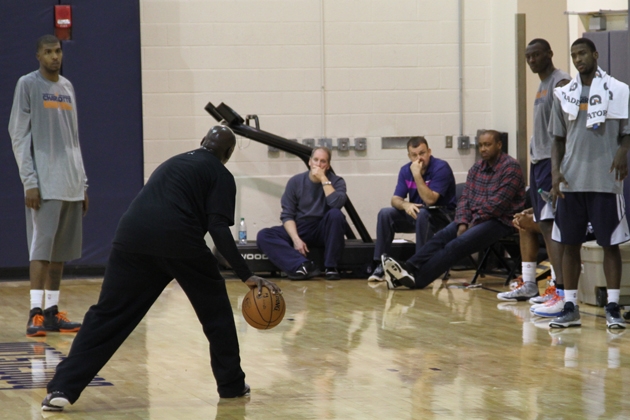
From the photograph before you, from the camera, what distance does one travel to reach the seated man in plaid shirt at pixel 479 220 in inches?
303

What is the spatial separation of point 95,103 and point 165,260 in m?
5.19

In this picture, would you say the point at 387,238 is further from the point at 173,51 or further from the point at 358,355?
the point at 358,355

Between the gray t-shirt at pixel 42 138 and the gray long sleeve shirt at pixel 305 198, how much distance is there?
3.10m

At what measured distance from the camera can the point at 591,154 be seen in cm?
579

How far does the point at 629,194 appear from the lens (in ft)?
22.0

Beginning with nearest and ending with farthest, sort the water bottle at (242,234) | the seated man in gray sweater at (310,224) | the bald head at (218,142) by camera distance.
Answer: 1. the bald head at (218,142)
2. the seated man in gray sweater at (310,224)
3. the water bottle at (242,234)

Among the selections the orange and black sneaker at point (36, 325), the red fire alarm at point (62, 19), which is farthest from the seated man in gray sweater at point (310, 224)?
the orange and black sneaker at point (36, 325)

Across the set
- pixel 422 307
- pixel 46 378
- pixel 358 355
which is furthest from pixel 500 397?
pixel 422 307

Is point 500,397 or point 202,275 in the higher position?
point 202,275

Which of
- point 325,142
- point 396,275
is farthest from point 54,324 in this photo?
point 325,142

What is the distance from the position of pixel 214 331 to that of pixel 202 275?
242 millimetres

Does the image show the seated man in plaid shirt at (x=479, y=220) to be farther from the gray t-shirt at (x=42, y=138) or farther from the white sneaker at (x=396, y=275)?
the gray t-shirt at (x=42, y=138)

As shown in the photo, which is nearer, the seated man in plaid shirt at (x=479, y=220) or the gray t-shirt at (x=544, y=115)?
the gray t-shirt at (x=544, y=115)

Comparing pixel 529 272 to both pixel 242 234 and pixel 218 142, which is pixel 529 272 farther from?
pixel 218 142
